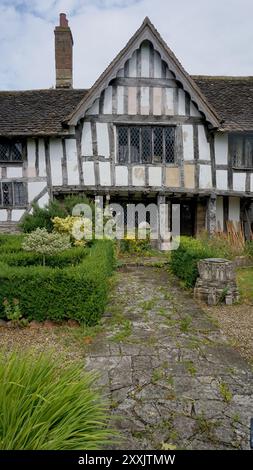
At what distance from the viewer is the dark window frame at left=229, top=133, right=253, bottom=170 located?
1366 centimetres

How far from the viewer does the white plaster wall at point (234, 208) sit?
48.2 ft

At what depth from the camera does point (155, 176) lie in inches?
528

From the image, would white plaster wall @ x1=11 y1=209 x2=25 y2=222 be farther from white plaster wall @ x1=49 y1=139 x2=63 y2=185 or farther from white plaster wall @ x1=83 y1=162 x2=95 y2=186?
white plaster wall @ x1=83 y1=162 x2=95 y2=186

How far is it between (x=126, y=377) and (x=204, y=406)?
911 mm

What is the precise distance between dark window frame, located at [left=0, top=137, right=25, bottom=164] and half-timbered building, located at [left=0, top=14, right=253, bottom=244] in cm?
4

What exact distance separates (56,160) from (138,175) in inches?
130

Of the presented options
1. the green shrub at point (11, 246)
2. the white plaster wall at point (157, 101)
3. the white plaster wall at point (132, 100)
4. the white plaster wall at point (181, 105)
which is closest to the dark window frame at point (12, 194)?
the green shrub at point (11, 246)

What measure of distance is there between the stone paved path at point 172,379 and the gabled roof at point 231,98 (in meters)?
9.55

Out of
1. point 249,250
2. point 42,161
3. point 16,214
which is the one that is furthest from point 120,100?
point 249,250

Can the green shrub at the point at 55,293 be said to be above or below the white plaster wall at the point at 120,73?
below

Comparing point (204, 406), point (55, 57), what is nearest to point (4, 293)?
point (204, 406)

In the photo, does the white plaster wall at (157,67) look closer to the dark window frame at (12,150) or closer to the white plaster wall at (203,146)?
the white plaster wall at (203,146)

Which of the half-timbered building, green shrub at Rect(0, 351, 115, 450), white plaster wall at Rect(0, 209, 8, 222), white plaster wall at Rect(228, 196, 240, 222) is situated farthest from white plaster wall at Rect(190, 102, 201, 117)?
green shrub at Rect(0, 351, 115, 450)

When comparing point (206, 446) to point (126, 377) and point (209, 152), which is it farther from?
point (209, 152)
